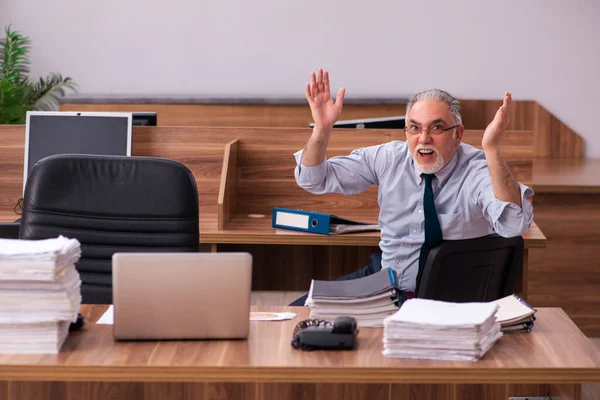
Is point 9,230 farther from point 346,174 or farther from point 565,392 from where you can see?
point 565,392

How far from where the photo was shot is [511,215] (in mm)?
2447

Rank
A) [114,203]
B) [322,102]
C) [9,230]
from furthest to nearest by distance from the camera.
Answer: [9,230], [322,102], [114,203]

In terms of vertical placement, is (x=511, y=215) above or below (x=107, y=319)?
above

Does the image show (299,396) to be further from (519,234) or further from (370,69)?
(370,69)

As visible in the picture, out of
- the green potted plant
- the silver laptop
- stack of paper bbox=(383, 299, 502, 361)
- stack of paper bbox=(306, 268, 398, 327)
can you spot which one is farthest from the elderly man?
the green potted plant

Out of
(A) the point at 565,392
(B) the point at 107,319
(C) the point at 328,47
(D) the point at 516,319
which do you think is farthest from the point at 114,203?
(C) the point at 328,47

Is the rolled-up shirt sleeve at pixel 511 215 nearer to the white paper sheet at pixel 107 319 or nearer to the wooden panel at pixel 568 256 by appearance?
the white paper sheet at pixel 107 319

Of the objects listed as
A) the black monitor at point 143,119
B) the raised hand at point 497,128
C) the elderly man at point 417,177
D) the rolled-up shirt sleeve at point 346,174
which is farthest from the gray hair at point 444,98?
the black monitor at point 143,119

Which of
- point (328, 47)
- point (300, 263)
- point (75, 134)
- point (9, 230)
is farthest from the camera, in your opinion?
point (328, 47)

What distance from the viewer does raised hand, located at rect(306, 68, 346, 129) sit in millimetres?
2689

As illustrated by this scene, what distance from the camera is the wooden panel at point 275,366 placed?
1614 mm

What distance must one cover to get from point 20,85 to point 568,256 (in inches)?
140

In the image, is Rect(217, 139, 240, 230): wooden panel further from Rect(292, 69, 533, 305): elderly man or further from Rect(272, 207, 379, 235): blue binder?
Rect(292, 69, 533, 305): elderly man

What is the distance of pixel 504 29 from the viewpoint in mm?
6000
